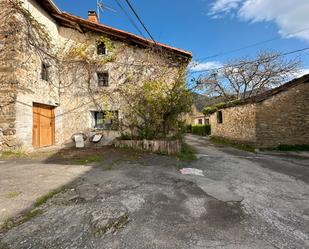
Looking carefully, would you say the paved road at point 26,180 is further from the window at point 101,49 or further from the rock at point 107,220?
the window at point 101,49

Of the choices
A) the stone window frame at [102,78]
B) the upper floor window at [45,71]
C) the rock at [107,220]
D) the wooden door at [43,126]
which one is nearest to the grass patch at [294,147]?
the stone window frame at [102,78]

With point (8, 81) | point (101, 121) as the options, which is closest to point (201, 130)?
point (101, 121)

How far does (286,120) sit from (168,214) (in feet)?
35.9

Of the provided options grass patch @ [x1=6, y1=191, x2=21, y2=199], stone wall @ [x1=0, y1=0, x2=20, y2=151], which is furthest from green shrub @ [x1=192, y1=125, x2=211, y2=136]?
grass patch @ [x1=6, y1=191, x2=21, y2=199]

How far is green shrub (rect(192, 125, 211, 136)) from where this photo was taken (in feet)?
76.3

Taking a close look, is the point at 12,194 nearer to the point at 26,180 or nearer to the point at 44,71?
the point at 26,180

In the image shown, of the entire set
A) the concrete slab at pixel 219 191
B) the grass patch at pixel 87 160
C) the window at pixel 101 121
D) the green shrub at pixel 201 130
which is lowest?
the concrete slab at pixel 219 191

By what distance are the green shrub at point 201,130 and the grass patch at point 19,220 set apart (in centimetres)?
2177

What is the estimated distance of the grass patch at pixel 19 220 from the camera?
102 inches

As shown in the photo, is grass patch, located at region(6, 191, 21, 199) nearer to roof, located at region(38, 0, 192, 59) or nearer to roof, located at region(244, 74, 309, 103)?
roof, located at region(38, 0, 192, 59)

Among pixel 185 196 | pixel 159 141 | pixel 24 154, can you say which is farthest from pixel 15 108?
pixel 185 196

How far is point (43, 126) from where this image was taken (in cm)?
938

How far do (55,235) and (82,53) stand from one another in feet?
32.7

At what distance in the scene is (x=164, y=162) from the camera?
6648mm
